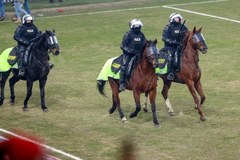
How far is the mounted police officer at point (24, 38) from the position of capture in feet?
51.0

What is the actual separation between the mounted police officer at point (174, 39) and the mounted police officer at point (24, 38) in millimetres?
3823

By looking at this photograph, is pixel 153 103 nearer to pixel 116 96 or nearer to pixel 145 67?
pixel 145 67

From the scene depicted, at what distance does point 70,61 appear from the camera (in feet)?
76.0

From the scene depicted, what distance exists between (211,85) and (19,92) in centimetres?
668

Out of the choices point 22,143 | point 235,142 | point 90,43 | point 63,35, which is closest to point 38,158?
point 22,143

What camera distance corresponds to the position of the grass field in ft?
42.3

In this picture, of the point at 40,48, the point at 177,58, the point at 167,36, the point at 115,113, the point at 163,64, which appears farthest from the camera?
the point at 115,113

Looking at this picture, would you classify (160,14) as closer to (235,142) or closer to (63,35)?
(63,35)

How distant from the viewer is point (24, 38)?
623 inches

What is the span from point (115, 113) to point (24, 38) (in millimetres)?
3444

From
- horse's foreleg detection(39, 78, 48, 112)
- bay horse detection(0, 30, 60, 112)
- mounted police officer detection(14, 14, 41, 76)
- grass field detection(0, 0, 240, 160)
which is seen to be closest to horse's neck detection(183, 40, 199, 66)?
grass field detection(0, 0, 240, 160)

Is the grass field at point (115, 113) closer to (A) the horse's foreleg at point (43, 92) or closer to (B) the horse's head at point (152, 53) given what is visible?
(A) the horse's foreleg at point (43, 92)

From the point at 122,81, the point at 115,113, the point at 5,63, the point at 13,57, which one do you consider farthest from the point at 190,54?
the point at 5,63

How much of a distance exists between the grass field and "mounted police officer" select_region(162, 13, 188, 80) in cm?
156
